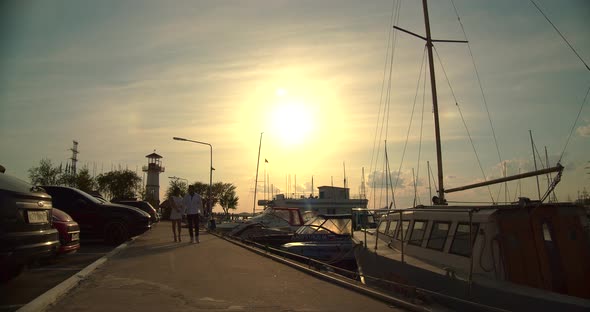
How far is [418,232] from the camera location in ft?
34.0

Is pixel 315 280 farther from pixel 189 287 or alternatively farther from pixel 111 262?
pixel 111 262

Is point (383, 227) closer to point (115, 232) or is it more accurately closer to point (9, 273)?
point (115, 232)

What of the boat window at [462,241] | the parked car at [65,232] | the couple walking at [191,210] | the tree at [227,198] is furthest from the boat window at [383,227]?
the tree at [227,198]

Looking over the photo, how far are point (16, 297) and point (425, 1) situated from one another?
18424 mm

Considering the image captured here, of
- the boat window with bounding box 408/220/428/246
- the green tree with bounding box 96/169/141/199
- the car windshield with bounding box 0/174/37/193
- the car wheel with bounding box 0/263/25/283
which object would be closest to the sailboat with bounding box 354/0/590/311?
the boat window with bounding box 408/220/428/246

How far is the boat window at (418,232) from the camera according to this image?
33.2 ft

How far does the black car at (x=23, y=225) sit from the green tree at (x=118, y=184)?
63823mm

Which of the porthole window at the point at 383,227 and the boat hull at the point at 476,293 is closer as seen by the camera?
the boat hull at the point at 476,293

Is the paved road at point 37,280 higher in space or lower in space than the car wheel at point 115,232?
lower

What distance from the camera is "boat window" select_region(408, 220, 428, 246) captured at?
10.1m

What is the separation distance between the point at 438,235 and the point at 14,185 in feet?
25.1

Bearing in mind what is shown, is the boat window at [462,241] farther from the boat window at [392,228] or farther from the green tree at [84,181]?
the green tree at [84,181]

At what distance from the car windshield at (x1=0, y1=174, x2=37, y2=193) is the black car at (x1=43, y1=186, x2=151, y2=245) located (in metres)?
7.38

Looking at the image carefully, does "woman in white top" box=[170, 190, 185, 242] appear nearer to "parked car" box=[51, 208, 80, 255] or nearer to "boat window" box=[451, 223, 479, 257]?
"parked car" box=[51, 208, 80, 255]
